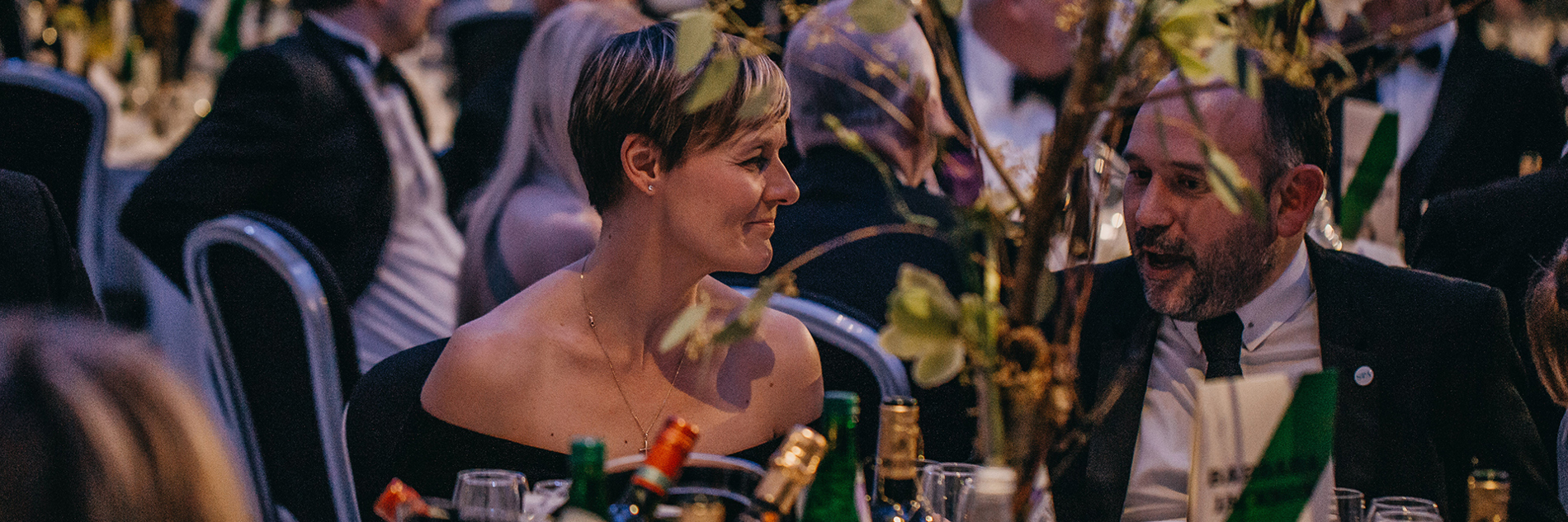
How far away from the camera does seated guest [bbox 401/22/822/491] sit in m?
1.75

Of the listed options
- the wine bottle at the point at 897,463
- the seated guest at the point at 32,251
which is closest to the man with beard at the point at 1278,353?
the wine bottle at the point at 897,463

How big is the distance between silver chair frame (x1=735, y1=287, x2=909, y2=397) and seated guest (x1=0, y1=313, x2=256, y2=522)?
3.64 feet

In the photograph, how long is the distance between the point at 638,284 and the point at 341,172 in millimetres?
1682

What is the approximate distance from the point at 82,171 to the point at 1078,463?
271cm

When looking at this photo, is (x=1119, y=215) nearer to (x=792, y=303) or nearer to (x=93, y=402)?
(x=792, y=303)

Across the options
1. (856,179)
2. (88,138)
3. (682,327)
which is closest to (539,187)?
(856,179)

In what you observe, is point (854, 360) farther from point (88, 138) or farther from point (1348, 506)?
point (88, 138)

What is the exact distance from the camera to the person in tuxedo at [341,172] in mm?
3010

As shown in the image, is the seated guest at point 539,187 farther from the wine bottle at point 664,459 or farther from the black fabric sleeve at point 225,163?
the wine bottle at point 664,459

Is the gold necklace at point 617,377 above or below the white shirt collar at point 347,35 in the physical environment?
below

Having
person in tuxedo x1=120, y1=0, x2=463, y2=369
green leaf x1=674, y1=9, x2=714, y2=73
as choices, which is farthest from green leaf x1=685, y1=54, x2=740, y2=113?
person in tuxedo x1=120, y1=0, x2=463, y2=369

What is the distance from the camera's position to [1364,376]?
2012mm

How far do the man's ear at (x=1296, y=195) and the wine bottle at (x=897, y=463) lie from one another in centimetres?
99

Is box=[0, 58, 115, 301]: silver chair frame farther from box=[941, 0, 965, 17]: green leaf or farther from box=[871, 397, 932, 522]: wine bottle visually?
box=[941, 0, 965, 17]: green leaf
